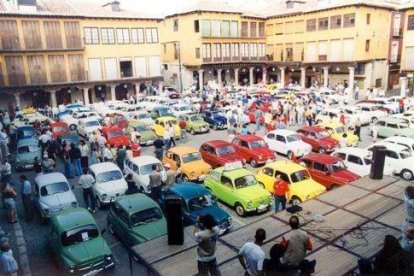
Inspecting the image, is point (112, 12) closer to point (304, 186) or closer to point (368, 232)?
point (304, 186)

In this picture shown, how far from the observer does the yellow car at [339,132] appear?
73.7 ft

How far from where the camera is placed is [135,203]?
12414mm

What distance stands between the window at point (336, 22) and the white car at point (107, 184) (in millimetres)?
39346

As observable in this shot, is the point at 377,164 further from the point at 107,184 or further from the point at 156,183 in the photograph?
the point at 107,184

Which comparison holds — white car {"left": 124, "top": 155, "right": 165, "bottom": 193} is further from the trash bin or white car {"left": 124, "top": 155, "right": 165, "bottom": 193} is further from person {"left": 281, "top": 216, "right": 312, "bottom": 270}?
person {"left": 281, "top": 216, "right": 312, "bottom": 270}

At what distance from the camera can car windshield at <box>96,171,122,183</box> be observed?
15773 millimetres

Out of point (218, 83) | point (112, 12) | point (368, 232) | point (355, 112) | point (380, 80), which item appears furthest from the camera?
point (218, 83)

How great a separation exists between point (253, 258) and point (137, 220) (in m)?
5.81

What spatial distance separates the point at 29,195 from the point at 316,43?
43.7m

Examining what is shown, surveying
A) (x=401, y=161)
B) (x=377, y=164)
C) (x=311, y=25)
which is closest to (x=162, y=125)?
(x=401, y=161)

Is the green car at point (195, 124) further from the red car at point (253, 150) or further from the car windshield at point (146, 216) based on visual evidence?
the car windshield at point (146, 216)

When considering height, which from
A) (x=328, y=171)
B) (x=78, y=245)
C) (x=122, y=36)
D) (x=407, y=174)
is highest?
(x=122, y=36)

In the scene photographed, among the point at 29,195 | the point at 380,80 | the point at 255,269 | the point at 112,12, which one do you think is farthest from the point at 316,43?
the point at 255,269

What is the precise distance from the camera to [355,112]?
2880cm
